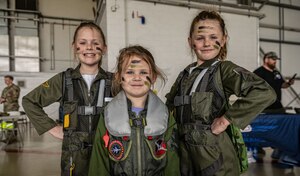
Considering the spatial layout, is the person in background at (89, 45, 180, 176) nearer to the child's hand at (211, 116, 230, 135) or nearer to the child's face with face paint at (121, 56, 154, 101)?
the child's face with face paint at (121, 56, 154, 101)

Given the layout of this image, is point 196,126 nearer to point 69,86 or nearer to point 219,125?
point 219,125

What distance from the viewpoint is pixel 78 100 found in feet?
5.13

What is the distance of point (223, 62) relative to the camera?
1363 millimetres

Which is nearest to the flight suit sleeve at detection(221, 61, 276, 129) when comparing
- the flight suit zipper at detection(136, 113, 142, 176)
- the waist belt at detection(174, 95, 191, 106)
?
the waist belt at detection(174, 95, 191, 106)

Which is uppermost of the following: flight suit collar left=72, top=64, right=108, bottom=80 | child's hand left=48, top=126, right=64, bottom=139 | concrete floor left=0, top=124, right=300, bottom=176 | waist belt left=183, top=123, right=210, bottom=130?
flight suit collar left=72, top=64, right=108, bottom=80

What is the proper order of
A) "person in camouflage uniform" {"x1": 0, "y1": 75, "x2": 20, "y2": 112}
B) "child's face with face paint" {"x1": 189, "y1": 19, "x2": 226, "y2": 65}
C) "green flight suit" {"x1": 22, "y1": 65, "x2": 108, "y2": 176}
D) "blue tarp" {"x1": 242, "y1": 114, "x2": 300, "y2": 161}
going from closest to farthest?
"child's face with face paint" {"x1": 189, "y1": 19, "x2": 226, "y2": 65}
"green flight suit" {"x1": 22, "y1": 65, "x2": 108, "y2": 176}
"blue tarp" {"x1": 242, "y1": 114, "x2": 300, "y2": 161}
"person in camouflage uniform" {"x1": 0, "y1": 75, "x2": 20, "y2": 112}

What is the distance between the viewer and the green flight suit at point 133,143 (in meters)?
1.24

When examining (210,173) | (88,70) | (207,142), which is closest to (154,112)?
(207,142)

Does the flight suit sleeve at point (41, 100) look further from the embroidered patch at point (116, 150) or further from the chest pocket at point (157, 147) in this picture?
the chest pocket at point (157, 147)

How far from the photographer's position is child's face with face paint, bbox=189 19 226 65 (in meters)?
1.42

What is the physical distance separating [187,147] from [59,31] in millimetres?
12857

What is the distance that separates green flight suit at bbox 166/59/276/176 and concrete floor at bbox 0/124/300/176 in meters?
2.33

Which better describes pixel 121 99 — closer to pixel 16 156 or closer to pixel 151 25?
pixel 16 156

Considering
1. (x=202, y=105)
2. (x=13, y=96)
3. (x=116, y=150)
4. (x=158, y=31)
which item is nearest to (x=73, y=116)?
(x=116, y=150)
